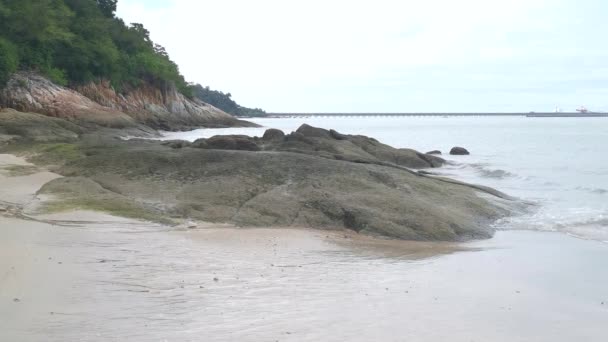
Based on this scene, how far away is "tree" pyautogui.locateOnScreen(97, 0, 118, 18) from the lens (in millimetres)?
71750

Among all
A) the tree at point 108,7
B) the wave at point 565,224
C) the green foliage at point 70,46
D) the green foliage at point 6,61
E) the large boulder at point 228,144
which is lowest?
the wave at point 565,224

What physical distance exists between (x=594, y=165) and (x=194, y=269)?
2789cm

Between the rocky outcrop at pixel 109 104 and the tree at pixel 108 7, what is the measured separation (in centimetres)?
1242

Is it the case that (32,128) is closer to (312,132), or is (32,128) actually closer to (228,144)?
(228,144)

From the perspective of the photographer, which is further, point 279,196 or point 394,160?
point 394,160

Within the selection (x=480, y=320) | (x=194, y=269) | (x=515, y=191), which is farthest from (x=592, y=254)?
(x=515, y=191)

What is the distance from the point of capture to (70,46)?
49656mm

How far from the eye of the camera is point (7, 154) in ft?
54.3

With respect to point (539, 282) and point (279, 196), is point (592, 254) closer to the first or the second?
point (539, 282)

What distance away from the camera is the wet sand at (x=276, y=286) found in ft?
17.0

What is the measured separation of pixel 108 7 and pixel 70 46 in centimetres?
2530

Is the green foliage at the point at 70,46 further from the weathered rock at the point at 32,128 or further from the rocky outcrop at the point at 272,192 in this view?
the rocky outcrop at the point at 272,192

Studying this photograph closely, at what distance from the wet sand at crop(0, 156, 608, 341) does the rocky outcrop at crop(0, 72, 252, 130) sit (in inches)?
1103

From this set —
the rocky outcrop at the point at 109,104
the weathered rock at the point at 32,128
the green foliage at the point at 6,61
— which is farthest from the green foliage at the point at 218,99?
the weathered rock at the point at 32,128
